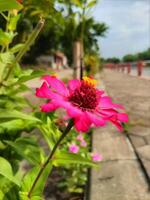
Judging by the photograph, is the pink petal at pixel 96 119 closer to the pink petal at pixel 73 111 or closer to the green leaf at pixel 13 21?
the pink petal at pixel 73 111

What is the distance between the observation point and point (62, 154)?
4.40ft

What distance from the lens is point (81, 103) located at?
1.11 m

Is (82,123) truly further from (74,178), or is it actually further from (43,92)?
(74,178)

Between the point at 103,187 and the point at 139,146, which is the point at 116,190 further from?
the point at 139,146

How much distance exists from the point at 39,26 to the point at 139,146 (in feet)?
7.15

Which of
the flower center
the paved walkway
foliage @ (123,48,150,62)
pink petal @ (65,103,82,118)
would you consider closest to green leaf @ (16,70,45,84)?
the flower center

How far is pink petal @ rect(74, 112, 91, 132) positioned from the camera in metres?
0.97

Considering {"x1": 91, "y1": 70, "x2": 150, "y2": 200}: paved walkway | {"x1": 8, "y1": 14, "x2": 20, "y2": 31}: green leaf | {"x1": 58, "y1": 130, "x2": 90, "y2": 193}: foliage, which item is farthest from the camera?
{"x1": 58, "y1": 130, "x2": 90, "y2": 193}: foliage

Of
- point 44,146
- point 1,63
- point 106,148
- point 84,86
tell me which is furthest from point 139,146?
point 84,86

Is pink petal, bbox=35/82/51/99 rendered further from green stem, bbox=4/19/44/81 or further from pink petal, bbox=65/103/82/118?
green stem, bbox=4/19/44/81

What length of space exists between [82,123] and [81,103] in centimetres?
13

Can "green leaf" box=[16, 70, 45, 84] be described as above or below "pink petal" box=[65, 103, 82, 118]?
above

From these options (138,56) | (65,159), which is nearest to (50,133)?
(65,159)

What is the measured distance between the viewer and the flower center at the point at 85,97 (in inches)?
A: 43.7
